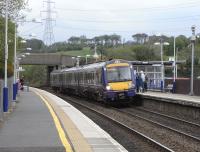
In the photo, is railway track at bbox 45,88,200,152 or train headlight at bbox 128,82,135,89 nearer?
railway track at bbox 45,88,200,152

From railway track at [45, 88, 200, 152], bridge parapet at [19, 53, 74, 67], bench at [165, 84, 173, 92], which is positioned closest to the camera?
railway track at [45, 88, 200, 152]

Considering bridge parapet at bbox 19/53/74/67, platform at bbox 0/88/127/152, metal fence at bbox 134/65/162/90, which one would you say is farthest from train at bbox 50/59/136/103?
bridge parapet at bbox 19/53/74/67

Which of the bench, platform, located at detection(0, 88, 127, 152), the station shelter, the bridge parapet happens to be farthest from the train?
the bridge parapet

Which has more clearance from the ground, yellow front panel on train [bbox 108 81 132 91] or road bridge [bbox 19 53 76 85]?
road bridge [bbox 19 53 76 85]

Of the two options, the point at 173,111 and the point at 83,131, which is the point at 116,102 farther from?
the point at 83,131

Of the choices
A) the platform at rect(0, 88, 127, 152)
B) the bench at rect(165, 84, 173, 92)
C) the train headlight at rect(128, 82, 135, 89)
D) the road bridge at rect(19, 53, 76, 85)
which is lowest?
the platform at rect(0, 88, 127, 152)

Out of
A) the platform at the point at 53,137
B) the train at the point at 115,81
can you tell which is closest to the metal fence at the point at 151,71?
the train at the point at 115,81

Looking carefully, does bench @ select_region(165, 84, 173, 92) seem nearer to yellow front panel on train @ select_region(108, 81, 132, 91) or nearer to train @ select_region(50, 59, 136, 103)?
train @ select_region(50, 59, 136, 103)

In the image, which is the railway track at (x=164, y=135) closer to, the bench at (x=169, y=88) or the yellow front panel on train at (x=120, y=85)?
the yellow front panel on train at (x=120, y=85)

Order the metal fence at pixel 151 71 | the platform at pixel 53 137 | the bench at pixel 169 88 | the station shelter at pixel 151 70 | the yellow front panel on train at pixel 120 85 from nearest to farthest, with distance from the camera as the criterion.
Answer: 1. the platform at pixel 53 137
2. the yellow front panel on train at pixel 120 85
3. the bench at pixel 169 88
4. the station shelter at pixel 151 70
5. the metal fence at pixel 151 71

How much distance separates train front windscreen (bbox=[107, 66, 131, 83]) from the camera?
124 feet

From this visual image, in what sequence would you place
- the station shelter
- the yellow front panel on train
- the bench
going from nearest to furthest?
the yellow front panel on train → the bench → the station shelter

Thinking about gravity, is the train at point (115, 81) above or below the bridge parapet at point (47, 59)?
below

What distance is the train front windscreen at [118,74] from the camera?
3784 centimetres
